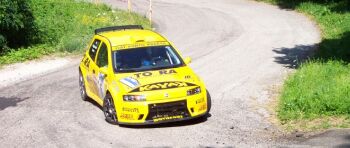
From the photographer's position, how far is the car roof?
43.2ft

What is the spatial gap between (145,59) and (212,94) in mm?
2850

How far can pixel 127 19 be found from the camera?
26812 mm

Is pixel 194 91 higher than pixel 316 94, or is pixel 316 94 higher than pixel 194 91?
pixel 194 91

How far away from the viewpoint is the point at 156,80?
11.8 m

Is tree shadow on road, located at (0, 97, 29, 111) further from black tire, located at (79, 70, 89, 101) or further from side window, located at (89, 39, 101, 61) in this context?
side window, located at (89, 39, 101, 61)

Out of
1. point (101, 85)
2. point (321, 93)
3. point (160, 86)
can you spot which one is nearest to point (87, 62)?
point (101, 85)

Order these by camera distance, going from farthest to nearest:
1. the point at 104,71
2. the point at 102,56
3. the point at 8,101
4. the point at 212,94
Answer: the point at 212,94 → the point at 8,101 → the point at 102,56 → the point at 104,71

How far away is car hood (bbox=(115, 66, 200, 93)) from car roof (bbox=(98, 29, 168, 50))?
1144 mm

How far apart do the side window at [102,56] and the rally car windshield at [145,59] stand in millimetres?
332

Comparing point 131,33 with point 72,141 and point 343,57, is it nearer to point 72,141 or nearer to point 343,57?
point 72,141

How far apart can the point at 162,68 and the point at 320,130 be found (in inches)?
142

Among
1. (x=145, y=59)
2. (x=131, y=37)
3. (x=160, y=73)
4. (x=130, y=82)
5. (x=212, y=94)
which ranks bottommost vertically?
(x=212, y=94)

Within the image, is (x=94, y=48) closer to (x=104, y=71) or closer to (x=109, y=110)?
(x=104, y=71)

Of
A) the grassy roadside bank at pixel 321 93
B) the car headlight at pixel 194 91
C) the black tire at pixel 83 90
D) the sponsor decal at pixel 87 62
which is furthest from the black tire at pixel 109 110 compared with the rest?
the grassy roadside bank at pixel 321 93
